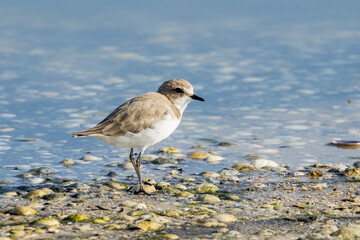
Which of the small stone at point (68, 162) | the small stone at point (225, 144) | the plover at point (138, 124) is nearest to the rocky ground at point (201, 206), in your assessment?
the small stone at point (68, 162)

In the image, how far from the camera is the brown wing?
7.26m

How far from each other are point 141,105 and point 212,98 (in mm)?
4641

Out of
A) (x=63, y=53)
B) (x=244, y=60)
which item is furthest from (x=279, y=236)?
(x=63, y=53)

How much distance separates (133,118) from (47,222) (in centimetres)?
187

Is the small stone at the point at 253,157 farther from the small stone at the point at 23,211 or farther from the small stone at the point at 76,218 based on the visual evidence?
the small stone at the point at 23,211

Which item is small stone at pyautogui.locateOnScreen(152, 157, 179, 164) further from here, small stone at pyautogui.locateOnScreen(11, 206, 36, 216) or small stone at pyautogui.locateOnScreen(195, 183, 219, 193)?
small stone at pyautogui.locateOnScreen(11, 206, 36, 216)

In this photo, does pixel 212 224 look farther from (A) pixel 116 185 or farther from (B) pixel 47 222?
(A) pixel 116 185

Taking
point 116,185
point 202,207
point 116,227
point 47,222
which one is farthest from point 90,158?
point 116,227

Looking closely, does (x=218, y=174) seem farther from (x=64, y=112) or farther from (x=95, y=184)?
(x=64, y=112)

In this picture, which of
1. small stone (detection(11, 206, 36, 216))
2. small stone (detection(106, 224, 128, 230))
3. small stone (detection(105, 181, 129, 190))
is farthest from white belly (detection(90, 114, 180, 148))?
small stone (detection(106, 224, 128, 230))

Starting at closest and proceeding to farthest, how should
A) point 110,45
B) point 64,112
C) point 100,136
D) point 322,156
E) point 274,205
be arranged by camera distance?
point 274,205
point 100,136
point 322,156
point 64,112
point 110,45

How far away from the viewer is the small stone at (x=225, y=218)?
240 inches

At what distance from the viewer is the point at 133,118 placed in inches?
289

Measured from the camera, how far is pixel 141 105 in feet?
24.5
